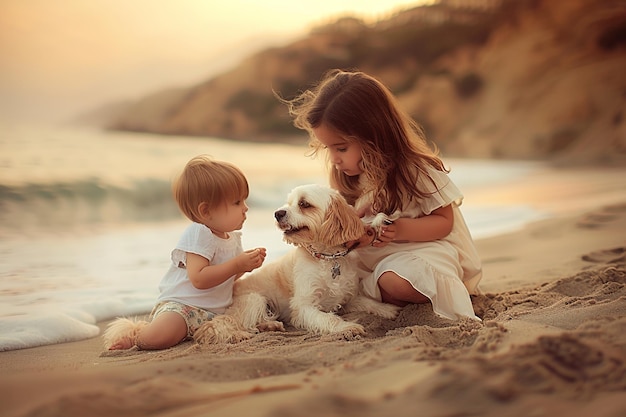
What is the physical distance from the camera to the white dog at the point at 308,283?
2.97 meters

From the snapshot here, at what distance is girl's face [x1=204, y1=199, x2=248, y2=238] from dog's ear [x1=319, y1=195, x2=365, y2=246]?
49 cm

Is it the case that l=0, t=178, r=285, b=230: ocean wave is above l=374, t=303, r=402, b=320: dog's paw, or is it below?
above

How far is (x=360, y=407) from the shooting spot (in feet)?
5.44

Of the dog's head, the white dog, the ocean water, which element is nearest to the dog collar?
the white dog

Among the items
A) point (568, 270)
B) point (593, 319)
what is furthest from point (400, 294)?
point (568, 270)

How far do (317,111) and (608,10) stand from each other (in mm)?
16637

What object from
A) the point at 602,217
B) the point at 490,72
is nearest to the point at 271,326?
the point at 602,217

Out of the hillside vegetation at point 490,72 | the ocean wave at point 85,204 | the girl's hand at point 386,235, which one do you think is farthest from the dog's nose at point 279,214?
the hillside vegetation at point 490,72

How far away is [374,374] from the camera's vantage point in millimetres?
1952

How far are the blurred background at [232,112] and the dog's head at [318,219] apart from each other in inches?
54.2

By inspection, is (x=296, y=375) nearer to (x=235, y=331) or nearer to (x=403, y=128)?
(x=235, y=331)

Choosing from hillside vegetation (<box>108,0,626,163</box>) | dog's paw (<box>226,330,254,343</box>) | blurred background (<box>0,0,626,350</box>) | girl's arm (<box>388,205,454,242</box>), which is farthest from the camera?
hillside vegetation (<box>108,0,626,163</box>)

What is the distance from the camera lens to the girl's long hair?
10.9 ft

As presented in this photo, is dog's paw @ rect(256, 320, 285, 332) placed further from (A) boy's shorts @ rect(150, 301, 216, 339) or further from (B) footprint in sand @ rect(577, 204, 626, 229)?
(B) footprint in sand @ rect(577, 204, 626, 229)
